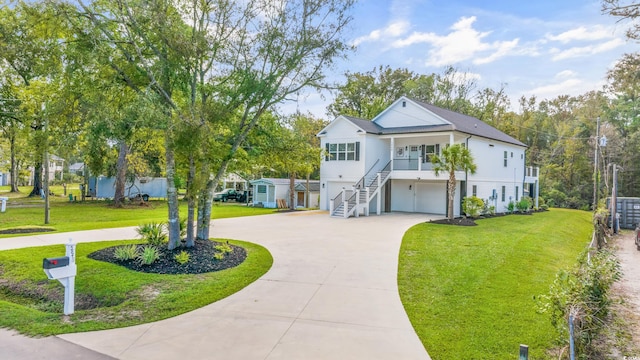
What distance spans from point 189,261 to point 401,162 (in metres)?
16.5

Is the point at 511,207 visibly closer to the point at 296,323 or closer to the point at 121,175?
the point at 296,323

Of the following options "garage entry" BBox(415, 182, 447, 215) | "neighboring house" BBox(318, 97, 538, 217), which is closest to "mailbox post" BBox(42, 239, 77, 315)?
"neighboring house" BBox(318, 97, 538, 217)

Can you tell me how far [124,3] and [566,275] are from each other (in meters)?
9.86

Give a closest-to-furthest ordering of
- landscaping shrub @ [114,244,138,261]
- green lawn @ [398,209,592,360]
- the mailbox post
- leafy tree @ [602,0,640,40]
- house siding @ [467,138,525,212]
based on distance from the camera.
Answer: green lawn @ [398,209,592,360], the mailbox post, leafy tree @ [602,0,640,40], landscaping shrub @ [114,244,138,261], house siding @ [467,138,525,212]

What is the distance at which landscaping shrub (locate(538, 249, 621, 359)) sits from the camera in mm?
4227

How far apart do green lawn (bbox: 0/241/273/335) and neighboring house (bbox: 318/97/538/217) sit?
12740mm

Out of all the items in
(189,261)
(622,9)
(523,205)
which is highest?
(622,9)

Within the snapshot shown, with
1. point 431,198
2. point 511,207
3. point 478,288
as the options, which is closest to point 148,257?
point 478,288

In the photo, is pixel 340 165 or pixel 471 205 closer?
pixel 471 205

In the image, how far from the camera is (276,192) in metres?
27.6

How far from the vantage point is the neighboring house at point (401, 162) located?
20953mm

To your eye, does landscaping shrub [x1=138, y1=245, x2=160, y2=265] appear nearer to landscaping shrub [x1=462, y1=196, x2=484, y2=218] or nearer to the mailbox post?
the mailbox post

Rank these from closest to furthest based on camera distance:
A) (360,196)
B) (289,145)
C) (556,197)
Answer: (289,145), (360,196), (556,197)

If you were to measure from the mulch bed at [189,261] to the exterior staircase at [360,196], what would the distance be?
1005 cm
